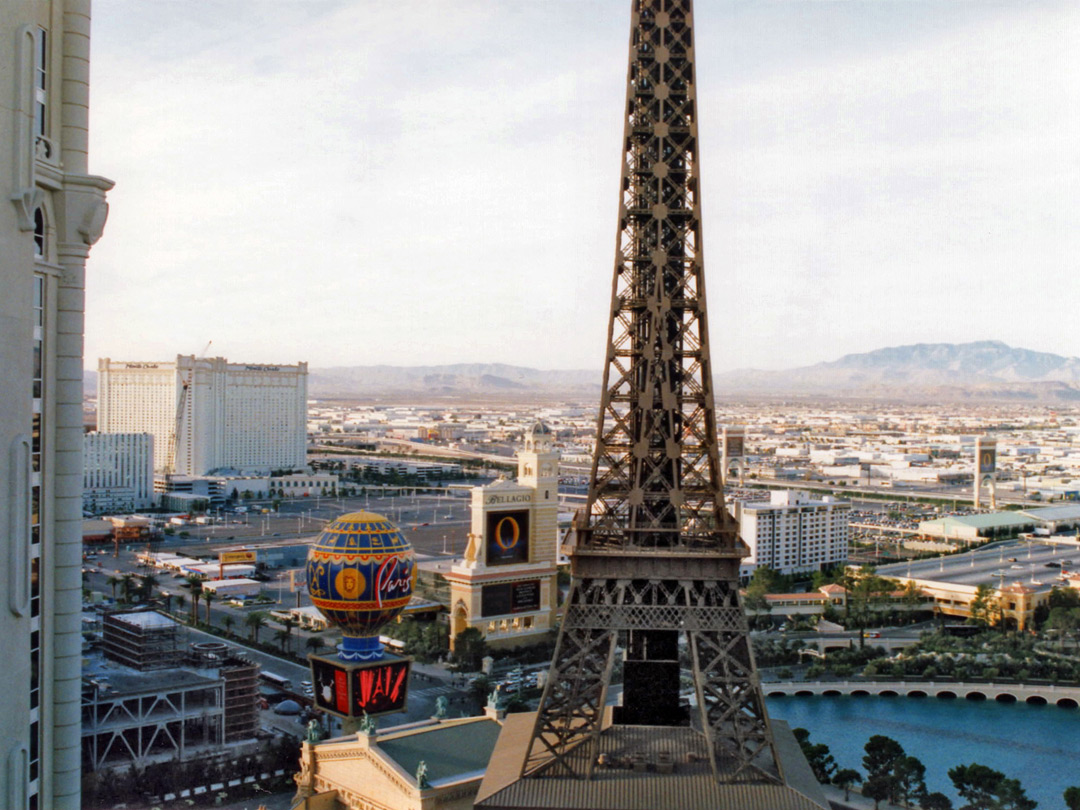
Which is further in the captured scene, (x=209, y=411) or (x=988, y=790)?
(x=209, y=411)

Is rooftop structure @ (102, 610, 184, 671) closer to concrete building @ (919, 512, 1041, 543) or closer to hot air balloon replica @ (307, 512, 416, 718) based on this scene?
hot air balloon replica @ (307, 512, 416, 718)

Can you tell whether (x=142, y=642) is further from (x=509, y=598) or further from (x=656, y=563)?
(x=656, y=563)

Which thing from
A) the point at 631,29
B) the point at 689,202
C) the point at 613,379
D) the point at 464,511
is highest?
the point at 631,29

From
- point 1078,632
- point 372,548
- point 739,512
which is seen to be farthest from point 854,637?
point 372,548

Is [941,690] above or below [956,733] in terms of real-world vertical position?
above

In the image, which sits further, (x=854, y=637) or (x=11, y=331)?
(x=854, y=637)

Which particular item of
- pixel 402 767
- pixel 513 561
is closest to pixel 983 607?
pixel 513 561

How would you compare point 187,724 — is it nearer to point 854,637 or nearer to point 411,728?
point 411,728

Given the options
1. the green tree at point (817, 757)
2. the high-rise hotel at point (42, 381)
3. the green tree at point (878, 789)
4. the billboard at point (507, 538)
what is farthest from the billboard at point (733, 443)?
the high-rise hotel at point (42, 381)
